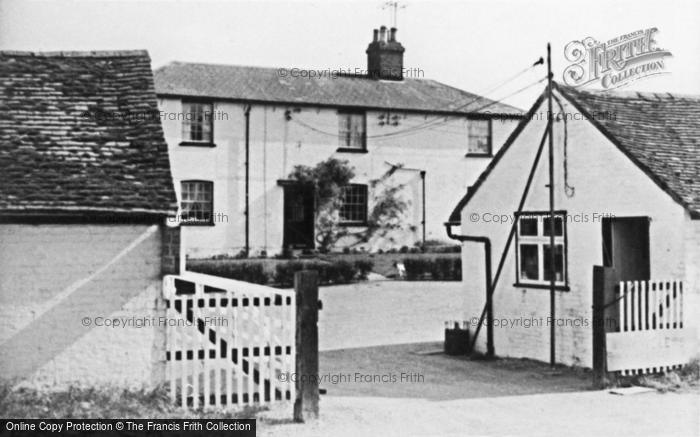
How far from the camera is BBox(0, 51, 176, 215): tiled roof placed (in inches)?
366

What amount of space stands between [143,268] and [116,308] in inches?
22.4

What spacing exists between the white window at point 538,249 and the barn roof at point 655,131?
5.08ft

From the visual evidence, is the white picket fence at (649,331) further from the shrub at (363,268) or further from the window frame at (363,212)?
the window frame at (363,212)

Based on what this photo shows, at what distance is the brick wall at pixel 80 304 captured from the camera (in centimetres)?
900

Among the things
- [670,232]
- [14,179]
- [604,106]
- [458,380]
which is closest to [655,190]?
[670,232]

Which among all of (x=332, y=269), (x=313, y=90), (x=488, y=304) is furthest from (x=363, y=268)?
(x=488, y=304)

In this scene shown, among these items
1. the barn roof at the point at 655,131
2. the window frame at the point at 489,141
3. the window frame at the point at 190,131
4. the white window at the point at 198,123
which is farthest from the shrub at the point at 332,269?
the barn roof at the point at 655,131

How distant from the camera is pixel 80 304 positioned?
360 inches

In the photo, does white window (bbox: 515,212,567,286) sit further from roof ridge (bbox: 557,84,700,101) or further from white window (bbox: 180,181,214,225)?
white window (bbox: 180,181,214,225)

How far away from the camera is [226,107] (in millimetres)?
28859

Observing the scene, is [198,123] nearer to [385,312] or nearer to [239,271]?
[239,271]

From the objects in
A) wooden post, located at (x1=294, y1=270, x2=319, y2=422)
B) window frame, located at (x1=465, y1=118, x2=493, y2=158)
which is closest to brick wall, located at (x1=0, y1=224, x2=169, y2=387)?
wooden post, located at (x1=294, y1=270, x2=319, y2=422)

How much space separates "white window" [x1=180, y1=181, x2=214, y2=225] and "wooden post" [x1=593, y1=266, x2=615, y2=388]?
19510 millimetres

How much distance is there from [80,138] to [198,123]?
62.0ft
